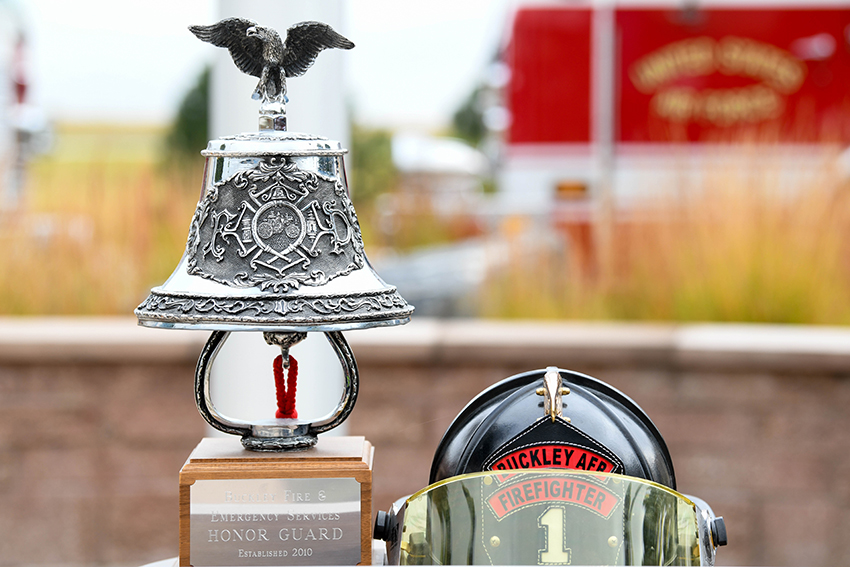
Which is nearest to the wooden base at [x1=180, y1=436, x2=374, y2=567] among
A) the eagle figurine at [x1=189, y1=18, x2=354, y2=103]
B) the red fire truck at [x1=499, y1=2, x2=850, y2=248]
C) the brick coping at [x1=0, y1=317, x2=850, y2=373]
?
the eagle figurine at [x1=189, y1=18, x2=354, y2=103]

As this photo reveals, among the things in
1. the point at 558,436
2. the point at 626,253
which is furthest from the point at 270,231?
the point at 626,253

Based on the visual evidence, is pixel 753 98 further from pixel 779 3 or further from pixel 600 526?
pixel 600 526

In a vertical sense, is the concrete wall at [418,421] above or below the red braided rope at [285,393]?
below

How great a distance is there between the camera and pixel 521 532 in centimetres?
154

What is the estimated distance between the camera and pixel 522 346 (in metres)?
4.44

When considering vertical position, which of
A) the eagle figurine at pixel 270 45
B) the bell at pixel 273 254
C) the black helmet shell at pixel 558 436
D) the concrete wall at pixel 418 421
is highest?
the eagle figurine at pixel 270 45

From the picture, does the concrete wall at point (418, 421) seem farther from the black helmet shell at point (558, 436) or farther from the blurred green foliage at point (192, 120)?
the blurred green foliage at point (192, 120)

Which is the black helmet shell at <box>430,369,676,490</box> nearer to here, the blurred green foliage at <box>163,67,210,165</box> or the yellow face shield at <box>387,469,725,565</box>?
the yellow face shield at <box>387,469,725,565</box>

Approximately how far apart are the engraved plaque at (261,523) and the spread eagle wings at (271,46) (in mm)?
766

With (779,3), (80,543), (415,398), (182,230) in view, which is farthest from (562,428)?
(779,3)

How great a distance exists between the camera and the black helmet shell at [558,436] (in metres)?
1.70

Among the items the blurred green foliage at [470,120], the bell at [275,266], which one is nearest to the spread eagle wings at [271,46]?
the bell at [275,266]

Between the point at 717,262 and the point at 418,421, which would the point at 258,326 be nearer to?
the point at 418,421

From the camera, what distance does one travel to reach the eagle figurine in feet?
5.85
